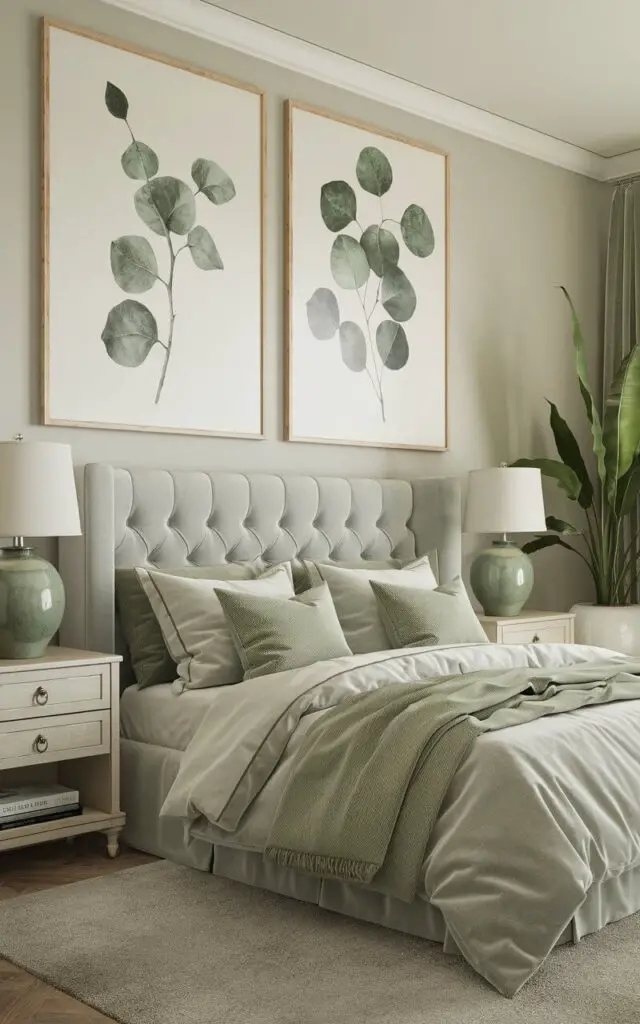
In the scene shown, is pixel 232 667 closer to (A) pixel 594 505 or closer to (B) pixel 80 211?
(B) pixel 80 211

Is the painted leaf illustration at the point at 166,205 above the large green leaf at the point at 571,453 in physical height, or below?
above

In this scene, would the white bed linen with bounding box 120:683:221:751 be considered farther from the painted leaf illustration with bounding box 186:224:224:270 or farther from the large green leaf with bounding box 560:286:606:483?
the large green leaf with bounding box 560:286:606:483

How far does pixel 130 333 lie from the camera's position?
419 centimetres

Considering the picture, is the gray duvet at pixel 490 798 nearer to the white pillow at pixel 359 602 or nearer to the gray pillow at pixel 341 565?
the white pillow at pixel 359 602

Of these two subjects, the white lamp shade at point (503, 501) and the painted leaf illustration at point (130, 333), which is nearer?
the painted leaf illustration at point (130, 333)

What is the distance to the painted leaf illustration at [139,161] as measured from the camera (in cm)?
420

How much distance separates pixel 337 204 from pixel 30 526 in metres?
2.22

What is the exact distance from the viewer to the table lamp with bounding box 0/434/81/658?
3457 millimetres

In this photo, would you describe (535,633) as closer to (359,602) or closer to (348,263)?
(359,602)

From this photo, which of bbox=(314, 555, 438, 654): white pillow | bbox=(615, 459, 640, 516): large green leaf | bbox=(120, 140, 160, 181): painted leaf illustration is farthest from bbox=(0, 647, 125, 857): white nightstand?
bbox=(615, 459, 640, 516): large green leaf

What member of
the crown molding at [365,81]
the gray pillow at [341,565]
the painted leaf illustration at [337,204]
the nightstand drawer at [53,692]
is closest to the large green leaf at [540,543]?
the gray pillow at [341,565]

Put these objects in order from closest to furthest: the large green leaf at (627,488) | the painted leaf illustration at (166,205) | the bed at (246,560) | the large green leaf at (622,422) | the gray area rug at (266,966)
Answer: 1. the gray area rug at (266,966)
2. the bed at (246,560)
3. the painted leaf illustration at (166,205)
4. the large green leaf at (622,422)
5. the large green leaf at (627,488)

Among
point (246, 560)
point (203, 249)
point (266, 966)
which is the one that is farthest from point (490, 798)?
point (203, 249)

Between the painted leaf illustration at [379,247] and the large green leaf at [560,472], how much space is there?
116 centimetres
